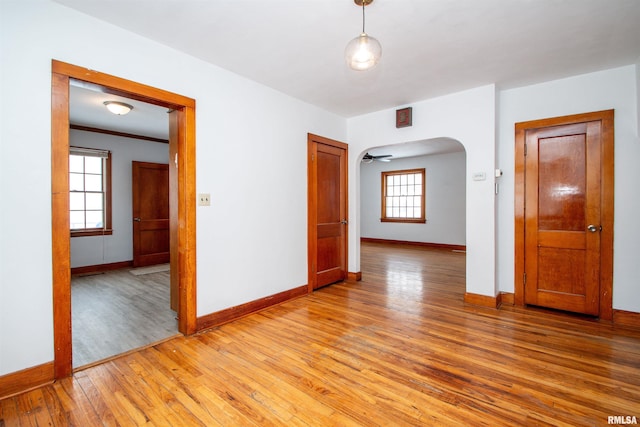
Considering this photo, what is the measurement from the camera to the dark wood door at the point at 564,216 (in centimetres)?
325

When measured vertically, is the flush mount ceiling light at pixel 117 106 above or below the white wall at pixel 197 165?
above

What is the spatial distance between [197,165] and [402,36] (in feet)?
7.31

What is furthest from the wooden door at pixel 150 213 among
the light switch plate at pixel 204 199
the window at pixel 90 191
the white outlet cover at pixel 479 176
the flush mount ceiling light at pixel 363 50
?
the white outlet cover at pixel 479 176

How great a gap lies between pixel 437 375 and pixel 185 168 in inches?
110

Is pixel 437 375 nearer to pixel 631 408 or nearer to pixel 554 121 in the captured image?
pixel 631 408

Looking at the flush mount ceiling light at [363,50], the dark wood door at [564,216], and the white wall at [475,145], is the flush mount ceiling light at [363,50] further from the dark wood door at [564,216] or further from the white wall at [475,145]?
the dark wood door at [564,216]

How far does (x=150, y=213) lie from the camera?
20.5 feet

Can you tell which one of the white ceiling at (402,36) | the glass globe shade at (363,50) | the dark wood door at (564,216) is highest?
the white ceiling at (402,36)

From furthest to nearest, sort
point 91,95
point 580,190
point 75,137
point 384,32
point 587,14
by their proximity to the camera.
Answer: point 75,137, point 91,95, point 580,190, point 384,32, point 587,14

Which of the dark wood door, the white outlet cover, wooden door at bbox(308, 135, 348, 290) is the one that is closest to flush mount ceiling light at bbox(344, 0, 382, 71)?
wooden door at bbox(308, 135, 348, 290)

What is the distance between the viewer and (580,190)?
333 centimetres

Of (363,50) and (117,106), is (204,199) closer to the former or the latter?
(363,50)

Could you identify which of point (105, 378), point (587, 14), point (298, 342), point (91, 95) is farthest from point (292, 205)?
point (587, 14)

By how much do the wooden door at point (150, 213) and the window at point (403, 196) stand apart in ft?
21.0
